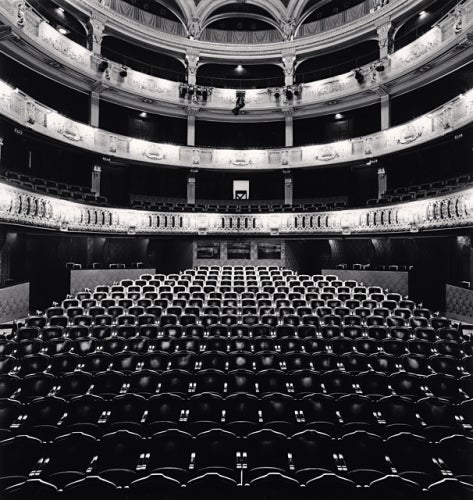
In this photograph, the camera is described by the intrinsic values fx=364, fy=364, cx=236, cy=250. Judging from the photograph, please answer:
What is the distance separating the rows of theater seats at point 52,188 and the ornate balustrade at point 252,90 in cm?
492

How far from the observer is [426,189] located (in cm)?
1481

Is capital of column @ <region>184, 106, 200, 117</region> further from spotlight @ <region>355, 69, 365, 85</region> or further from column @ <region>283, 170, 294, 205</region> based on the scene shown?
spotlight @ <region>355, 69, 365, 85</region>

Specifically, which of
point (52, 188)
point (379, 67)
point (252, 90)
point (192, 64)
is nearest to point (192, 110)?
point (192, 64)

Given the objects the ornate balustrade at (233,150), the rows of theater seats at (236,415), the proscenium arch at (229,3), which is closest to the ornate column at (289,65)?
the proscenium arch at (229,3)

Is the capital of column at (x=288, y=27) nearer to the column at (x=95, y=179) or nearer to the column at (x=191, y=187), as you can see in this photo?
the column at (x=191, y=187)

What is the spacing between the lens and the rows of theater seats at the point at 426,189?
1188 centimetres

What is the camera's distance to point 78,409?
433cm

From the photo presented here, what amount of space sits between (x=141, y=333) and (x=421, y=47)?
15.6 m

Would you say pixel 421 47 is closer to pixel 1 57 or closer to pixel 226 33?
pixel 226 33

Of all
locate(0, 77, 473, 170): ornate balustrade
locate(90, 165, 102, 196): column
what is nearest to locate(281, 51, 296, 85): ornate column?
locate(0, 77, 473, 170): ornate balustrade

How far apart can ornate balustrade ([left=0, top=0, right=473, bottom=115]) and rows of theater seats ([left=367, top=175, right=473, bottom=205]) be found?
4828mm

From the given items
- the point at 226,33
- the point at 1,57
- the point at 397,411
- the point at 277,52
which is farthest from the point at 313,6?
the point at 397,411

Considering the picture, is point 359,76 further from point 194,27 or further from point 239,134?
point 194,27

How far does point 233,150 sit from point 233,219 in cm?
390
